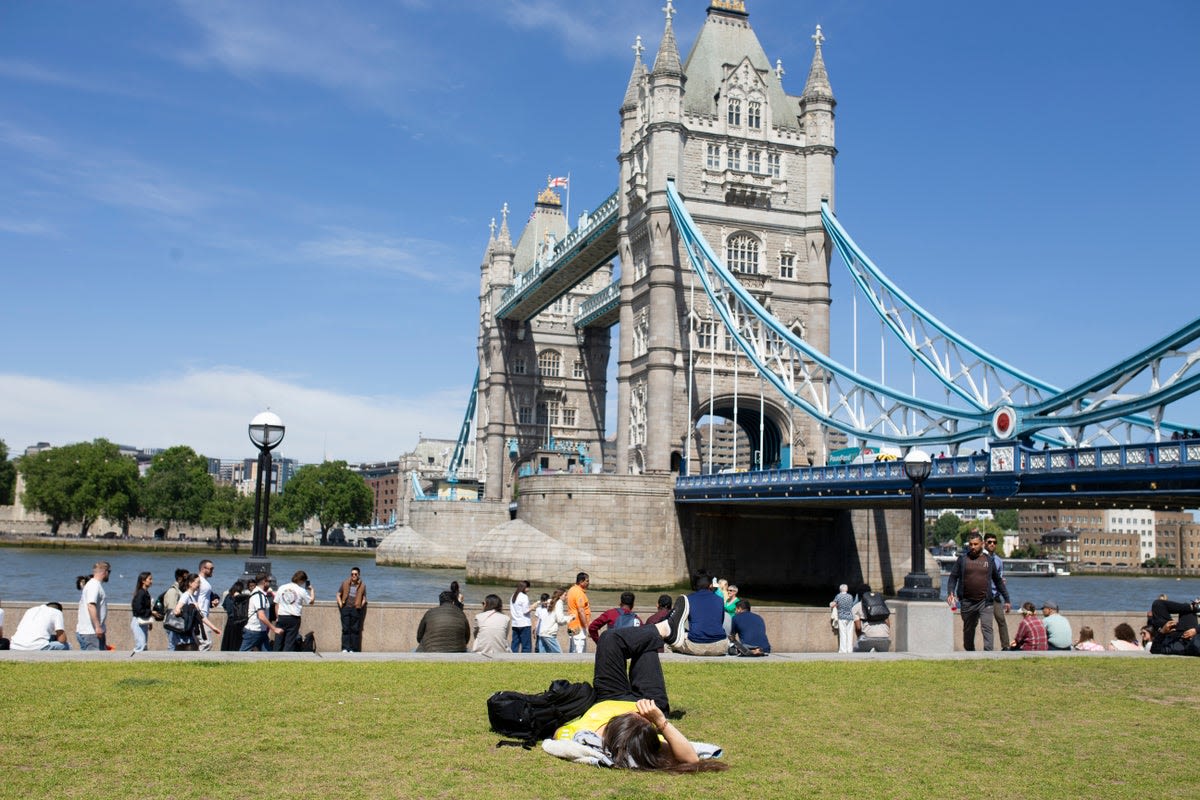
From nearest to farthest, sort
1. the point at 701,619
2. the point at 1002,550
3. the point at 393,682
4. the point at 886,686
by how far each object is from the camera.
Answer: the point at 393,682 → the point at 886,686 → the point at 701,619 → the point at 1002,550

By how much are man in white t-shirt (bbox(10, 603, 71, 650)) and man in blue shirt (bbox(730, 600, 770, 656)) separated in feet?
27.6

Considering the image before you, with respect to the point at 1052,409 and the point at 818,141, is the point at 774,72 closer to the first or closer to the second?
the point at 818,141

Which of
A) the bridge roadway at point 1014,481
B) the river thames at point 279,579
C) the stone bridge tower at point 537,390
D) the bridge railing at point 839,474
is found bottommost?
the river thames at point 279,579

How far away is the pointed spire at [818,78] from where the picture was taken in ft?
193

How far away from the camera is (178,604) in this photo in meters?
15.2

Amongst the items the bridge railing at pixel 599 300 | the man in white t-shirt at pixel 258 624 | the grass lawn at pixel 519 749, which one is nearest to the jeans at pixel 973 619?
the grass lawn at pixel 519 749

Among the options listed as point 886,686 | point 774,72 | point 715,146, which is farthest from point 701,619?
point 774,72

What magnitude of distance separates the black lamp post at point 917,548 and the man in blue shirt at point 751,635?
2212mm

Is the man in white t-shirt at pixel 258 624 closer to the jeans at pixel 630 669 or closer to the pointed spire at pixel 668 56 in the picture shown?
the jeans at pixel 630 669

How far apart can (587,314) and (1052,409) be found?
5028 centimetres

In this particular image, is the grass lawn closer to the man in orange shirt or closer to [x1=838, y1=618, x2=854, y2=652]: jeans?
the man in orange shirt

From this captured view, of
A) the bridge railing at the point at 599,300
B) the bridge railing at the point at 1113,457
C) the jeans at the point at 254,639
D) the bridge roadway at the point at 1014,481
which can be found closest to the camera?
the jeans at the point at 254,639

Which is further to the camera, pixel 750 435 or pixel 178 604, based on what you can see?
pixel 750 435

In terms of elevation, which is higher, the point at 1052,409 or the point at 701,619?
the point at 1052,409
